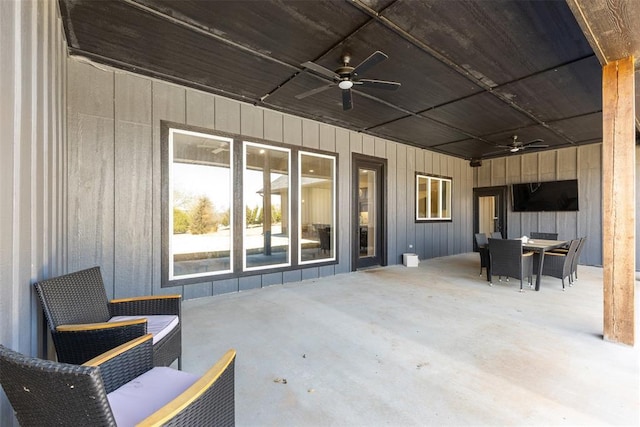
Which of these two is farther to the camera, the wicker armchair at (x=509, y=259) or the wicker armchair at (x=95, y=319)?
the wicker armchair at (x=509, y=259)

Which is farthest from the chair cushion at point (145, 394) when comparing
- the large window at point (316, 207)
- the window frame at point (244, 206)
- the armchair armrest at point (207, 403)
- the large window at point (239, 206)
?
the large window at point (316, 207)

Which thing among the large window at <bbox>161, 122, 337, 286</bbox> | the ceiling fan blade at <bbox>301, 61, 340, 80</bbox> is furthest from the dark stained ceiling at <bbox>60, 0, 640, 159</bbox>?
the large window at <bbox>161, 122, 337, 286</bbox>

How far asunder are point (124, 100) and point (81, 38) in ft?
2.57

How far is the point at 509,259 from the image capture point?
4785 mm

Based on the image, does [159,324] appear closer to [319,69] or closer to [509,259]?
[319,69]

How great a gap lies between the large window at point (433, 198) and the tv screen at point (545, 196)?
6.56ft

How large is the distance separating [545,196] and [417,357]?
26.6ft

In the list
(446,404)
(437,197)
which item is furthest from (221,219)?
(437,197)

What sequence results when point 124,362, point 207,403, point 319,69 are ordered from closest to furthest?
point 207,403 → point 124,362 → point 319,69

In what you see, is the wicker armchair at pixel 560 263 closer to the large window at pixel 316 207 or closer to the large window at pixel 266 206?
the large window at pixel 316 207

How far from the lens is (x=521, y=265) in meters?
4.64

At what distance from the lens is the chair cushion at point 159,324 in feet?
6.48

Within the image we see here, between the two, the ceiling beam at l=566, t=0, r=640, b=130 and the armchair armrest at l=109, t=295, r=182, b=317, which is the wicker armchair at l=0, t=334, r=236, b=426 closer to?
the armchair armrest at l=109, t=295, r=182, b=317

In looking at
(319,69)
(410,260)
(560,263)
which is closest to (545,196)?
(560,263)
